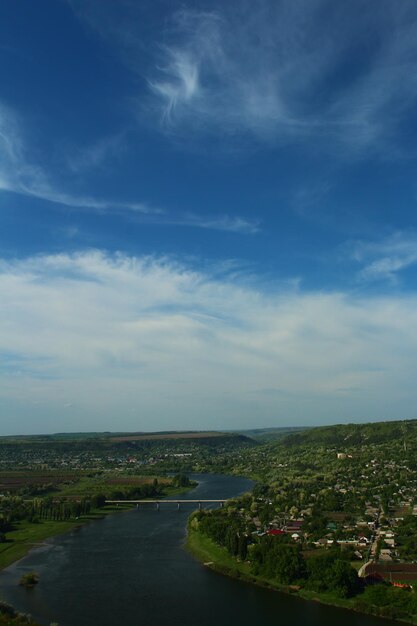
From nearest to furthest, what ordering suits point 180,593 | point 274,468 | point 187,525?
point 180,593
point 187,525
point 274,468

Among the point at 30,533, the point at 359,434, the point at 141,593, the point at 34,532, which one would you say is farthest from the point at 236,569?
the point at 359,434

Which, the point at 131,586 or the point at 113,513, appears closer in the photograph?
the point at 131,586

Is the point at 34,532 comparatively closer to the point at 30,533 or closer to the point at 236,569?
the point at 30,533

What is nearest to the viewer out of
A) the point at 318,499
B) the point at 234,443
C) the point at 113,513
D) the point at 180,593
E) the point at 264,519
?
the point at 180,593

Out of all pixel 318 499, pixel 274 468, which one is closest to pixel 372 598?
pixel 318 499

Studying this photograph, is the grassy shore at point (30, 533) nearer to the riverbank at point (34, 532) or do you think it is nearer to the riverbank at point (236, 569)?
the riverbank at point (34, 532)

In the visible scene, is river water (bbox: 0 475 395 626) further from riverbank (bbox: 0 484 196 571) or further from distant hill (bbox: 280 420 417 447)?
distant hill (bbox: 280 420 417 447)

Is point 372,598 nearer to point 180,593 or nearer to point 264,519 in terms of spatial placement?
point 180,593
